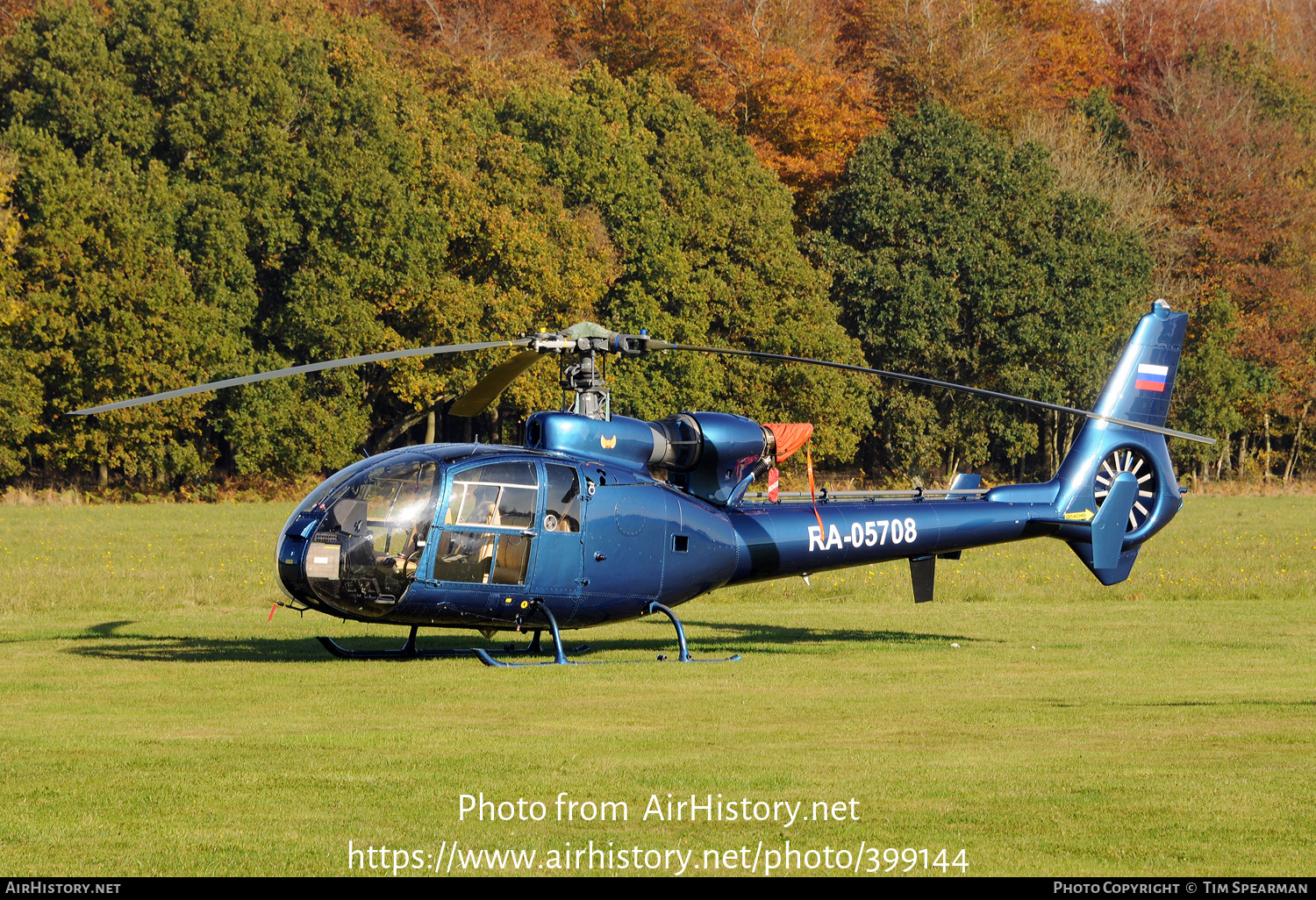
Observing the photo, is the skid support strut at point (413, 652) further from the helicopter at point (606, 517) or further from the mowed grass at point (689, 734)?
the mowed grass at point (689, 734)

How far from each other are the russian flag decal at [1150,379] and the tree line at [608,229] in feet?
127

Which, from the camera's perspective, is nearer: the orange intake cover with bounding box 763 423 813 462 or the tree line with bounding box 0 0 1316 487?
the orange intake cover with bounding box 763 423 813 462

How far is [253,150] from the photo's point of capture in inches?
2419

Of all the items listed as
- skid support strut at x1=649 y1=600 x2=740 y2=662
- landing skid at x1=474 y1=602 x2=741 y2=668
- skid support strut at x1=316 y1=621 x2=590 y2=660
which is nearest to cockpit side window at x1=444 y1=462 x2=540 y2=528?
landing skid at x1=474 y1=602 x2=741 y2=668

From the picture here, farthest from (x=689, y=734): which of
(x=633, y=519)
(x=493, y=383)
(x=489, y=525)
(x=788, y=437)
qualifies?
(x=788, y=437)

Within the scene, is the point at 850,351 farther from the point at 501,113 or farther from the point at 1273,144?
the point at 1273,144

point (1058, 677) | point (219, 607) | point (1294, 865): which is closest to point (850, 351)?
point (219, 607)

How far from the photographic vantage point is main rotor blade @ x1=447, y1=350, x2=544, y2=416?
17328mm

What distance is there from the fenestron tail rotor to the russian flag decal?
90 centimetres

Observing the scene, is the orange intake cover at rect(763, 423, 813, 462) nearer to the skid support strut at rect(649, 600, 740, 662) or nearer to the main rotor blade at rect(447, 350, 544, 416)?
the skid support strut at rect(649, 600, 740, 662)

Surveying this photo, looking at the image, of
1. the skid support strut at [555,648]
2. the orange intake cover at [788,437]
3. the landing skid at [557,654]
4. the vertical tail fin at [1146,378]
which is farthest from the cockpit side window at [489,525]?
the vertical tail fin at [1146,378]

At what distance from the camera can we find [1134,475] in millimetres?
22203

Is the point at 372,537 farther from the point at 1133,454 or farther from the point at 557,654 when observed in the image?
the point at 1133,454

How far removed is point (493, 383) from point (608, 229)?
5044 centimetres
